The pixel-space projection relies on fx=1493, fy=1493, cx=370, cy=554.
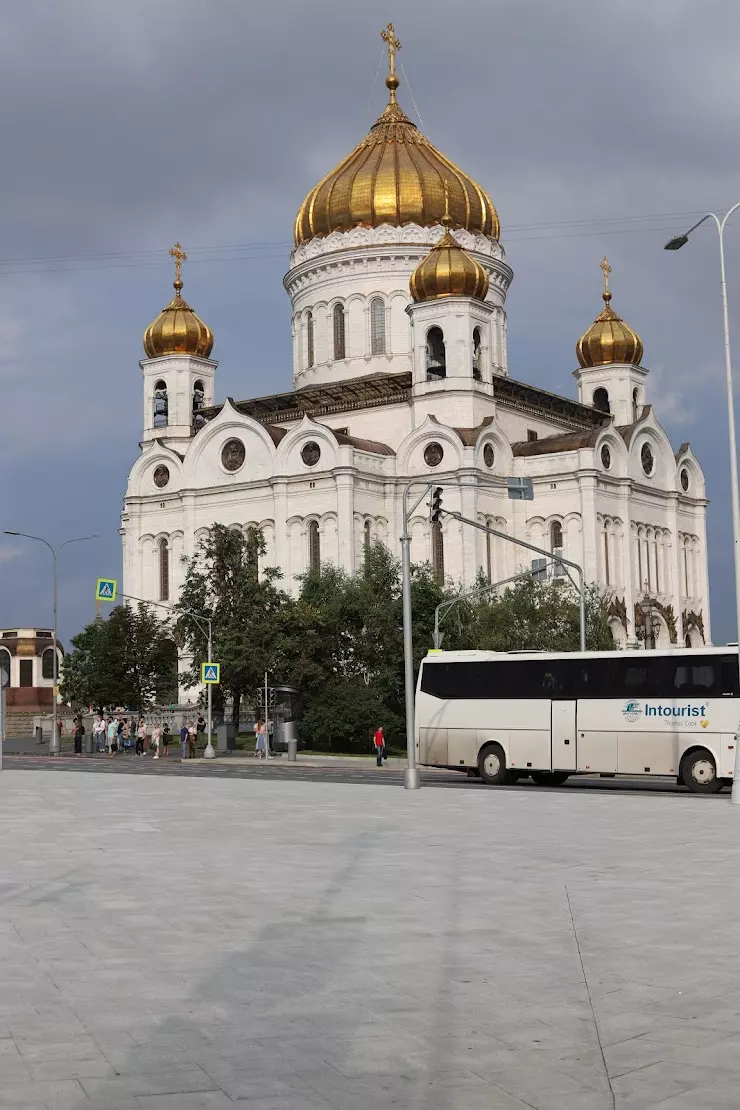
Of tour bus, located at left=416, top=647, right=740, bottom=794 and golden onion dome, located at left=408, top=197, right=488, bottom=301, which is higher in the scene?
golden onion dome, located at left=408, top=197, right=488, bottom=301

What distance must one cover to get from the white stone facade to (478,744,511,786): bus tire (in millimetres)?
32414

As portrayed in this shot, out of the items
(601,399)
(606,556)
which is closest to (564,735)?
(606,556)

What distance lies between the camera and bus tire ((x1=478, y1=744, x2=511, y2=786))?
110ft

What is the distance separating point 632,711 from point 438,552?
37.7 metres

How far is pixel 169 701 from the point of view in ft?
235

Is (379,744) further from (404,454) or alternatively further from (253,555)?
(404,454)

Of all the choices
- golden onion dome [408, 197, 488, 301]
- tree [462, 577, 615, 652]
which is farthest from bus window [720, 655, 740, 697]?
golden onion dome [408, 197, 488, 301]

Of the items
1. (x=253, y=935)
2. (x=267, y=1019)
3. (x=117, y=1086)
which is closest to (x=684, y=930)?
(x=253, y=935)

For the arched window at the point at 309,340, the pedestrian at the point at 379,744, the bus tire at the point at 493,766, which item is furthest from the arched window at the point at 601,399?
the bus tire at the point at 493,766

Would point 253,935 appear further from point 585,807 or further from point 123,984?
point 585,807

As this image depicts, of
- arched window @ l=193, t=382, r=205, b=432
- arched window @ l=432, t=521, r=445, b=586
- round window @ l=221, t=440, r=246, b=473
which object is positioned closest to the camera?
arched window @ l=432, t=521, r=445, b=586

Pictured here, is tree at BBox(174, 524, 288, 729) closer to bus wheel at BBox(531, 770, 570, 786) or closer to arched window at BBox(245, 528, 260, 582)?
arched window at BBox(245, 528, 260, 582)

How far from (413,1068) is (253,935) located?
4.05 m

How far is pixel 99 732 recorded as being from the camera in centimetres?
5938
